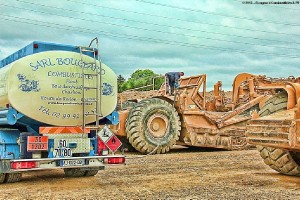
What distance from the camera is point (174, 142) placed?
1399 cm

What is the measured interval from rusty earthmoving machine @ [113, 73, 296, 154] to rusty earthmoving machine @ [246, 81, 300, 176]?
4.42m

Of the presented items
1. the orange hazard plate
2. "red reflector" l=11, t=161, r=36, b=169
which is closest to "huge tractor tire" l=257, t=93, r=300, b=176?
the orange hazard plate

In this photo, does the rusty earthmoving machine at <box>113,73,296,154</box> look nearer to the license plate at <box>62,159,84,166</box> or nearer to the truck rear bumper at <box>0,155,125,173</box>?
the truck rear bumper at <box>0,155,125,173</box>

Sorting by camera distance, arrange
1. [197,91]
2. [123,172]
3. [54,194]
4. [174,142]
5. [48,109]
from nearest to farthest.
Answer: [54,194] → [48,109] → [123,172] → [174,142] → [197,91]

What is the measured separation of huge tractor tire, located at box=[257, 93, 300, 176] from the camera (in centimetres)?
852

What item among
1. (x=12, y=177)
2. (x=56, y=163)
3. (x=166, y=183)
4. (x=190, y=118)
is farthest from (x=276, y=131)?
(x=190, y=118)

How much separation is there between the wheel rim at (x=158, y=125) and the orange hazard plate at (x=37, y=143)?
598 cm

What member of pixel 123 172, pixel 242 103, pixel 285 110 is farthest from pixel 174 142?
pixel 285 110

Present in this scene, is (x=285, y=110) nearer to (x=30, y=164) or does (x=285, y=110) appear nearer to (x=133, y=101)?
(x=30, y=164)

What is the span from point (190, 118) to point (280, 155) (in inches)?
240

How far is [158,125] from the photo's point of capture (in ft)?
45.7

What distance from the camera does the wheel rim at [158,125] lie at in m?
13.7

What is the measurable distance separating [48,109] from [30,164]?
1015 millimetres

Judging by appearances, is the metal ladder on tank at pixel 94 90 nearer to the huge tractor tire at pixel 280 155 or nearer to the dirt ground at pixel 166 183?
the dirt ground at pixel 166 183
